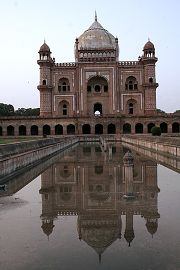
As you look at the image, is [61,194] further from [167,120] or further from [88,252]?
[167,120]

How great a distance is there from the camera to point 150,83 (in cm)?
4709

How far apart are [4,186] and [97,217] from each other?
341cm

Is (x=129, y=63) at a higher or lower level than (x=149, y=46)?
lower

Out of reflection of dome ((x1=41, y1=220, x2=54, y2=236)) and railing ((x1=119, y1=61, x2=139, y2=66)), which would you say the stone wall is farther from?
railing ((x1=119, y1=61, x2=139, y2=66))

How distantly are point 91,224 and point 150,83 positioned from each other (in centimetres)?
4305

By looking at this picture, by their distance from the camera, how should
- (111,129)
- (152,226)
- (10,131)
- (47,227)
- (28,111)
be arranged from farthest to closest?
(28,111)
(10,131)
(111,129)
(47,227)
(152,226)

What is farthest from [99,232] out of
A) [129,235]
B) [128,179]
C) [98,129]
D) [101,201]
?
[98,129]

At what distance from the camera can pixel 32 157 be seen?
13836 millimetres

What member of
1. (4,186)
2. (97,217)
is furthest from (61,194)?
(97,217)

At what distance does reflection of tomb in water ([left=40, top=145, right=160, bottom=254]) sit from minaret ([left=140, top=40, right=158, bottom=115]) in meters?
36.3

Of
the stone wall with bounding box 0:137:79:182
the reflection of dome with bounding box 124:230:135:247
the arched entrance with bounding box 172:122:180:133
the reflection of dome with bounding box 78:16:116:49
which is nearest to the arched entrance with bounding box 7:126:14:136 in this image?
the reflection of dome with bounding box 78:16:116:49

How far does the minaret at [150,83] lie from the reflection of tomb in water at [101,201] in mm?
36283

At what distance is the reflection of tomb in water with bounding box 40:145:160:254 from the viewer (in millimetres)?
5012

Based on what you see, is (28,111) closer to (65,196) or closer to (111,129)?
(111,129)
